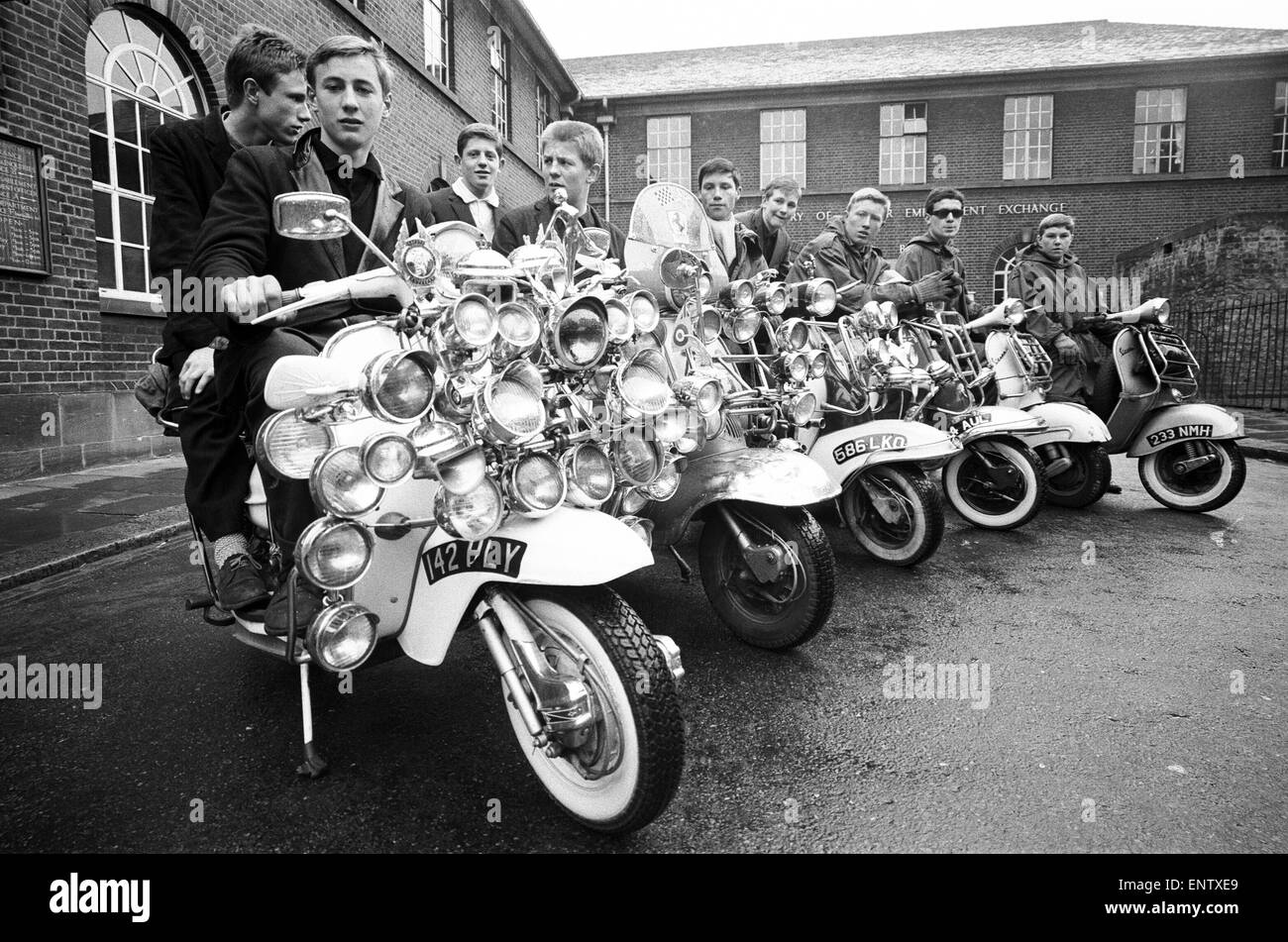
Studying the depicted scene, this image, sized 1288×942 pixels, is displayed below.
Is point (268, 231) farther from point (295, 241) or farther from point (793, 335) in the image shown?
point (793, 335)

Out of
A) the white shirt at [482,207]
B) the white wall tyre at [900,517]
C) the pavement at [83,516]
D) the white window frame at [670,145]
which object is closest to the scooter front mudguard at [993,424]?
the white wall tyre at [900,517]

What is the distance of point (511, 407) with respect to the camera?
188 centimetres

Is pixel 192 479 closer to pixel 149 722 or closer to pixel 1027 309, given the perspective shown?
pixel 149 722

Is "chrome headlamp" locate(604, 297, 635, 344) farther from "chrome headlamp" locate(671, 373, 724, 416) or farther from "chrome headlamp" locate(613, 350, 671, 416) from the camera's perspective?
"chrome headlamp" locate(671, 373, 724, 416)

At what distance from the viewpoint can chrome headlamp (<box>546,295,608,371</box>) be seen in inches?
78.5

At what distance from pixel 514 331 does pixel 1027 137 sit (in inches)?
1016

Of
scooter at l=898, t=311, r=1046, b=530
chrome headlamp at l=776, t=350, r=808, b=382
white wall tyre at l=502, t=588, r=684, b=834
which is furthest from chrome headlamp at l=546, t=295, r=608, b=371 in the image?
scooter at l=898, t=311, r=1046, b=530

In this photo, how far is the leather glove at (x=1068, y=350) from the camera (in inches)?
232

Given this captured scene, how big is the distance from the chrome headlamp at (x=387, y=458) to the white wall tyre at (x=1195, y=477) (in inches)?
229

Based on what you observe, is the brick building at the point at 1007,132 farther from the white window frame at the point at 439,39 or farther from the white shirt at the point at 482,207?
the white shirt at the point at 482,207

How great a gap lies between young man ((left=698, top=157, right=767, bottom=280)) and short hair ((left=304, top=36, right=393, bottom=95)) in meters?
1.77

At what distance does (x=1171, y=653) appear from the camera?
3051mm

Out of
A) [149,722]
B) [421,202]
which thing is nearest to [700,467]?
[421,202]

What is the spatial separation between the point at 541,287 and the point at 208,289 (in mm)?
1039
